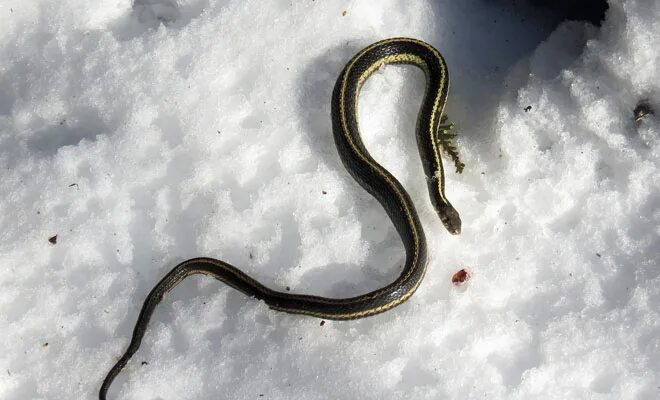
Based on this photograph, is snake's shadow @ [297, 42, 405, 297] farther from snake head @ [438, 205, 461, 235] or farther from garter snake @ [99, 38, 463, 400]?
snake head @ [438, 205, 461, 235]

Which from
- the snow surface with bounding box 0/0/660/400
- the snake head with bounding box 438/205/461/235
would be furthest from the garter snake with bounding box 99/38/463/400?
the snow surface with bounding box 0/0/660/400

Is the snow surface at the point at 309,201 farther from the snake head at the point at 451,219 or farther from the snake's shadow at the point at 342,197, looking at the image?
the snake head at the point at 451,219

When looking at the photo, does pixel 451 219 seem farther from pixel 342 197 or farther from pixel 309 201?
pixel 309 201

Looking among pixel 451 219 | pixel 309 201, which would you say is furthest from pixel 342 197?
pixel 451 219

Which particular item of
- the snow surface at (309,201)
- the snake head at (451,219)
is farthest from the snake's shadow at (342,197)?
the snake head at (451,219)

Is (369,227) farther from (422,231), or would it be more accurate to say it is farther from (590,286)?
(590,286)
